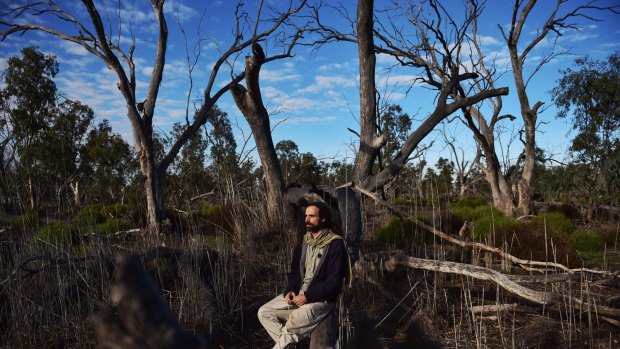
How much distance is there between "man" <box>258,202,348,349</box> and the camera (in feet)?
12.0

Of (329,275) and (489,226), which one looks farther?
(489,226)

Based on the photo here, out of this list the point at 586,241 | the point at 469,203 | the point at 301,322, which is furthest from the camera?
the point at 469,203

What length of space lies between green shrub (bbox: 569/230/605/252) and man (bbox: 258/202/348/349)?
6.04 m

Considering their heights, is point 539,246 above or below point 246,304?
above

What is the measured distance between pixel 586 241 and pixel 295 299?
22.1ft

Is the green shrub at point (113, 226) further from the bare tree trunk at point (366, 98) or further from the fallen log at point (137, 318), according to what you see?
the fallen log at point (137, 318)

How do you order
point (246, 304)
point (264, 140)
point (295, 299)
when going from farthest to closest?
point (264, 140)
point (246, 304)
point (295, 299)

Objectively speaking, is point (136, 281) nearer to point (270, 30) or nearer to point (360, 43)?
point (360, 43)

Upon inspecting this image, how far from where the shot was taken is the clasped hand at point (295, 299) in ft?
12.2

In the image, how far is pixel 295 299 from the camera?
148 inches

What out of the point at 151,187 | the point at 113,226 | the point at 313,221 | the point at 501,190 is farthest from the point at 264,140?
the point at 501,190

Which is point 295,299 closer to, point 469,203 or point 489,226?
point 489,226

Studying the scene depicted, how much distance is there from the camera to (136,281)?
30 centimetres

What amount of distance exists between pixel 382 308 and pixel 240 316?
1533mm
